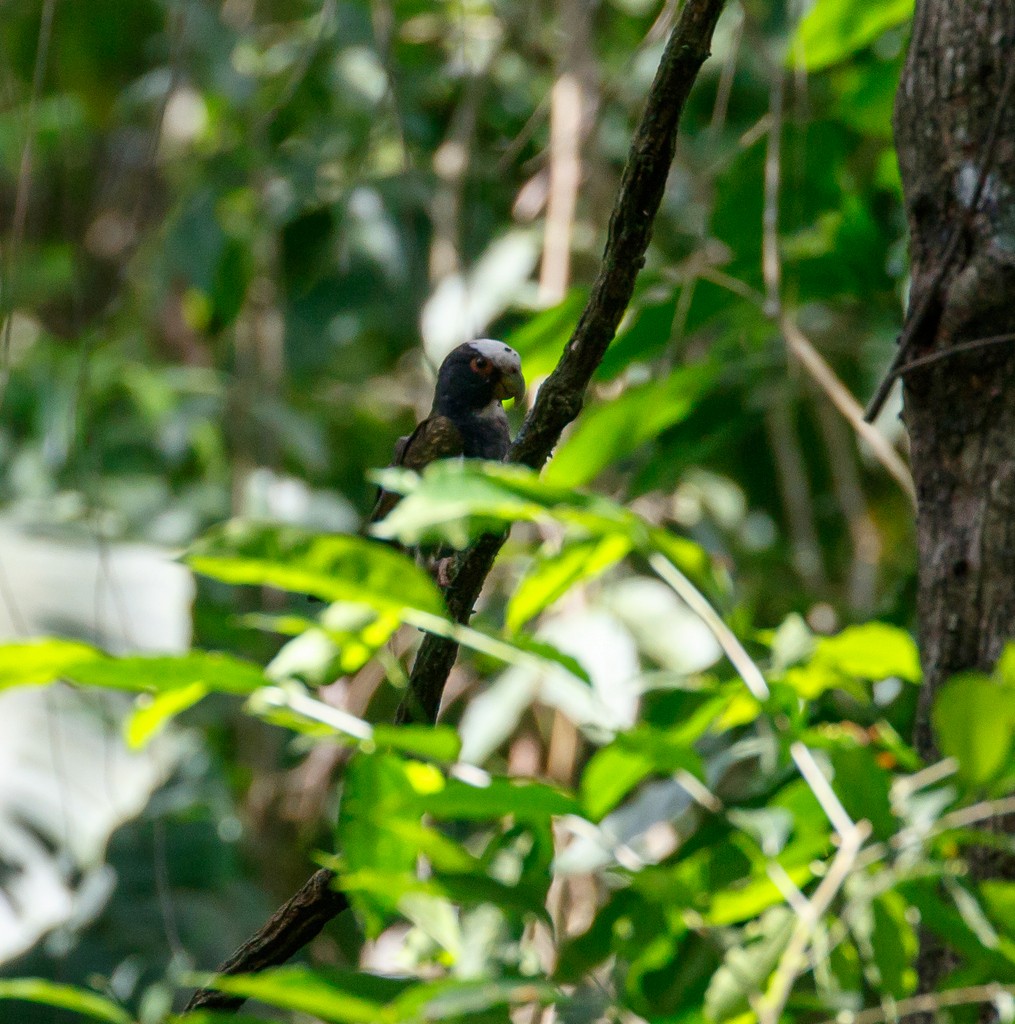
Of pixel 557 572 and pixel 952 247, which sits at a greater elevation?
pixel 952 247

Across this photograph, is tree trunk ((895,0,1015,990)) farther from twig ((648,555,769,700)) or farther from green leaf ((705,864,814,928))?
twig ((648,555,769,700))

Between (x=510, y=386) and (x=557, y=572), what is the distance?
3.86 ft

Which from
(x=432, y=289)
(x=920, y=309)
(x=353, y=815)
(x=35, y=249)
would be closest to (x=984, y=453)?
(x=920, y=309)

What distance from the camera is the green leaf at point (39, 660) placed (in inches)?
35.3

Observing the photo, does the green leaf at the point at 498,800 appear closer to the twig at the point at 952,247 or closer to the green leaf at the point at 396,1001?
the green leaf at the point at 396,1001

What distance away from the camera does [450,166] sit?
13.6 ft

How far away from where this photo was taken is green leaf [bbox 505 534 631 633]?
3.39 feet

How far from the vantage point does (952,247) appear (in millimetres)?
1811

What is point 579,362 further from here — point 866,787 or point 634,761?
point 866,787

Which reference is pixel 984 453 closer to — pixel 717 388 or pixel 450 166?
pixel 717 388

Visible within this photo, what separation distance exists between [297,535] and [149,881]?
3611 mm

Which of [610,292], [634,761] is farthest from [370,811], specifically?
[610,292]

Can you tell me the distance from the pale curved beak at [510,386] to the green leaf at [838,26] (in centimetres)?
74

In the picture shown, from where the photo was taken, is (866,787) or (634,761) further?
(634,761)
